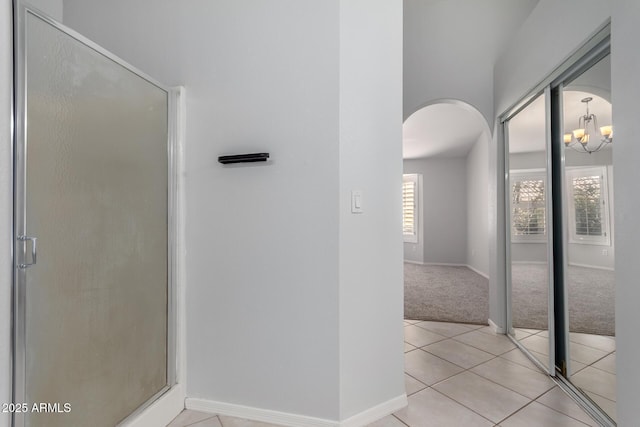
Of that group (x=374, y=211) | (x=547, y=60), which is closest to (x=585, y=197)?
(x=547, y=60)

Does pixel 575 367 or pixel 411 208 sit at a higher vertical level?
pixel 411 208

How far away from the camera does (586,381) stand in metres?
1.91

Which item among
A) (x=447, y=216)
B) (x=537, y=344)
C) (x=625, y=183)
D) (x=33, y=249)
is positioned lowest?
(x=537, y=344)

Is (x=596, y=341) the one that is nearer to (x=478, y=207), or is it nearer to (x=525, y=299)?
(x=525, y=299)

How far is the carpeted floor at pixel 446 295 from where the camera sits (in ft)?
11.8

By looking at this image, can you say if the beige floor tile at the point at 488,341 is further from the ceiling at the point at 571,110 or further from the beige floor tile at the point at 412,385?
the ceiling at the point at 571,110

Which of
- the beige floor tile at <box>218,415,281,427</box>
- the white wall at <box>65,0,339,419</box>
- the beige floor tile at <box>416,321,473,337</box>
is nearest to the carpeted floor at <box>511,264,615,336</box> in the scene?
the beige floor tile at <box>416,321,473,337</box>

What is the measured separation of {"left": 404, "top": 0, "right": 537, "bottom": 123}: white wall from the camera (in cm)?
299

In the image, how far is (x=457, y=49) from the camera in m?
3.07

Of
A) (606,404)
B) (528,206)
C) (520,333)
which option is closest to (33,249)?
(606,404)

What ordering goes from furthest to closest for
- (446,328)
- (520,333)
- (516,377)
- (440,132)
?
(440,132), (446,328), (520,333), (516,377)

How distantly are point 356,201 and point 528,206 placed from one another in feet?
5.78

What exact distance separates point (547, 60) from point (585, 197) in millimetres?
984

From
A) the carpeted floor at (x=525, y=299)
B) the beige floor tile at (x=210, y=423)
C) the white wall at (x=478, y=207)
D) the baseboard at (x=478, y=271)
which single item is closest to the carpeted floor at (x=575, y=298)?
the carpeted floor at (x=525, y=299)
